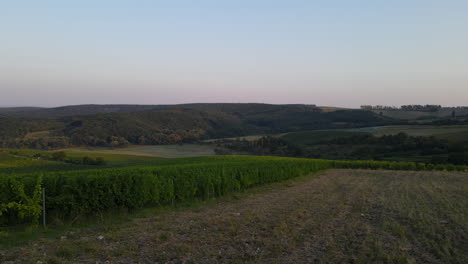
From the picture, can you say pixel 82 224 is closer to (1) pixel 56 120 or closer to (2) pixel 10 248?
(2) pixel 10 248

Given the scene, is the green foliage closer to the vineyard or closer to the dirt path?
the vineyard

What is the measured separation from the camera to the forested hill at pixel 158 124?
8875cm

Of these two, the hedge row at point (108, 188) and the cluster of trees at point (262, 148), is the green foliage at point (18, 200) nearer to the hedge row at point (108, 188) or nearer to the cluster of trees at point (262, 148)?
the hedge row at point (108, 188)

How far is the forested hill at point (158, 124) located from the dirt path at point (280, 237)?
83.5 meters

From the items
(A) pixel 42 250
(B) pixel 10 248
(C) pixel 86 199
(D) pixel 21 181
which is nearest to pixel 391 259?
(A) pixel 42 250

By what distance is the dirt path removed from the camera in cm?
806

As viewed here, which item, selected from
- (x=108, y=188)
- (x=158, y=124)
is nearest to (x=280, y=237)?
(x=108, y=188)

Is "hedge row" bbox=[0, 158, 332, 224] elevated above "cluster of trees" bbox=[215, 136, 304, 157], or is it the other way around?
"hedge row" bbox=[0, 158, 332, 224]

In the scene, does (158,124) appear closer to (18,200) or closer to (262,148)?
(262,148)

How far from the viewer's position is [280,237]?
9766 millimetres

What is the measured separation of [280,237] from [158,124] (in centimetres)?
11625

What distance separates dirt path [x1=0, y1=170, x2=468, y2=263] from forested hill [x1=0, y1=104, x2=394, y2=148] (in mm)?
83522

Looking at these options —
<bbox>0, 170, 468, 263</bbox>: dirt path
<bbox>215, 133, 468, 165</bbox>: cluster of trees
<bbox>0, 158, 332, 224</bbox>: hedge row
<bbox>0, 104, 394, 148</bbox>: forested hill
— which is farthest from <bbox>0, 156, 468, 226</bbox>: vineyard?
<bbox>0, 104, 394, 148</bbox>: forested hill

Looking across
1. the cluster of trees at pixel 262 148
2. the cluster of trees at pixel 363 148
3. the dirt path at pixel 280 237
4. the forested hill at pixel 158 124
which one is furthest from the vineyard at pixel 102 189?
the forested hill at pixel 158 124
